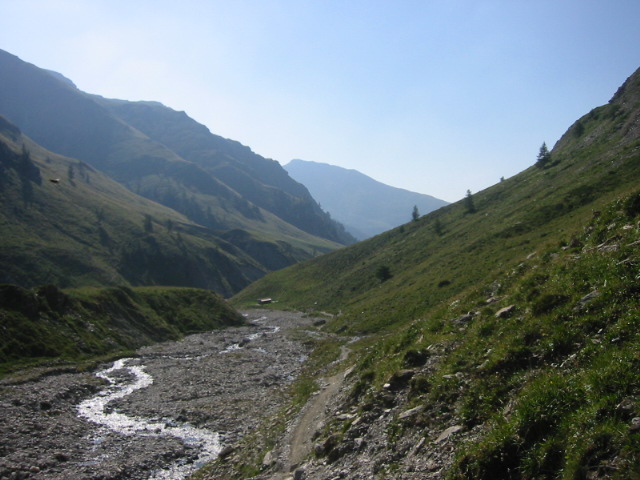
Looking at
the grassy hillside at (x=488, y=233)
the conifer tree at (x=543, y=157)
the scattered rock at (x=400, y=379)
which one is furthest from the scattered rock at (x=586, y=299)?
the conifer tree at (x=543, y=157)

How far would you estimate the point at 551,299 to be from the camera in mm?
15516

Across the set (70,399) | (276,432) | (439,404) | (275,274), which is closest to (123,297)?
(70,399)

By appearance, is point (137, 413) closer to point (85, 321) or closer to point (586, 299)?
point (85, 321)

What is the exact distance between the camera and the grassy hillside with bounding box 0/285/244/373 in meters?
45.8

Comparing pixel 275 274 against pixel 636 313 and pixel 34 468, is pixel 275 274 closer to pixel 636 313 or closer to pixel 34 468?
pixel 34 468

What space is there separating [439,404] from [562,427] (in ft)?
17.3

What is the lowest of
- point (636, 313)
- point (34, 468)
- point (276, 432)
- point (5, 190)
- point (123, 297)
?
point (276, 432)

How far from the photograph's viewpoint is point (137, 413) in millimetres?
32219

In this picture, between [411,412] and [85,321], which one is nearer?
[411,412]

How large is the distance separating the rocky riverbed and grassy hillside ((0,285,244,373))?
5587mm

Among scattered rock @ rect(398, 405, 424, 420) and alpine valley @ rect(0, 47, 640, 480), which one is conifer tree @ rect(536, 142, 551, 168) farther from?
scattered rock @ rect(398, 405, 424, 420)

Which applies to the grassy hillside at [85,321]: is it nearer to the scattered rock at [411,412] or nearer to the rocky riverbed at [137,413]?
the rocky riverbed at [137,413]

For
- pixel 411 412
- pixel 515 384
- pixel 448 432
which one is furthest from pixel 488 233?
pixel 448 432

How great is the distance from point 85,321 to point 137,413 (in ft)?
104
